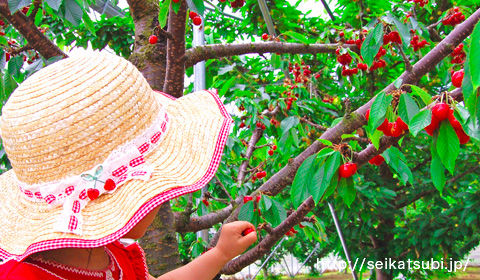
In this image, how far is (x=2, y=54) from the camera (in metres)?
1.76

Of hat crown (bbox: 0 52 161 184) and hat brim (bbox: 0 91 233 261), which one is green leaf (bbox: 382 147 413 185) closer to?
hat brim (bbox: 0 91 233 261)

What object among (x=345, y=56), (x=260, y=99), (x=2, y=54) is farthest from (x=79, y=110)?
(x=260, y=99)

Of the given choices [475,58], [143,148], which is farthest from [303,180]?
[475,58]

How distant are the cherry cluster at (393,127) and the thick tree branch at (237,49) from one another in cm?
66

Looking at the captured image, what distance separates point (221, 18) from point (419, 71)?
454 cm

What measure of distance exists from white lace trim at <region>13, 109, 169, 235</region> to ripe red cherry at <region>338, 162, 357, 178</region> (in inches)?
19.6

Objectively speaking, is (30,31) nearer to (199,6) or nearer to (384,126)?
(199,6)

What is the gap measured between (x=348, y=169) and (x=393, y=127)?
6.0 inches

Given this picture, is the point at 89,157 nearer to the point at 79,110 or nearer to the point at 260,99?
the point at 79,110

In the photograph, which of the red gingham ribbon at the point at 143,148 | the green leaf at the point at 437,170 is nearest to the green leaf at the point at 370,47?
the green leaf at the point at 437,170

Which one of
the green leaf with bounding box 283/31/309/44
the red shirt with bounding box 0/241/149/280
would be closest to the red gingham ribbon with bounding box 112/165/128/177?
the red shirt with bounding box 0/241/149/280

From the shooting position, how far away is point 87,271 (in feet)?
3.42

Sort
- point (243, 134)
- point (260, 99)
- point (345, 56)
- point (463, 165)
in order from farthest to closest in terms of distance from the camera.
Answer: point (463, 165), point (243, 134), point (260, 99), point (345, 56)

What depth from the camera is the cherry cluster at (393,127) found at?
104 centimetres
